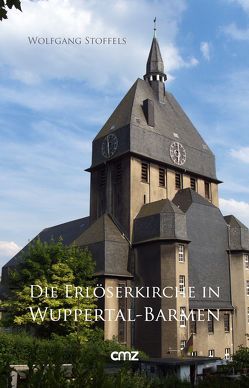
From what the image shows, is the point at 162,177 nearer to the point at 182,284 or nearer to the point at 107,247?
the point at 107,247

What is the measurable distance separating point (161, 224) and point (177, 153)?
35.9 ft

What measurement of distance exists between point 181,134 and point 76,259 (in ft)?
65.0

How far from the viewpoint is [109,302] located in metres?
39.4

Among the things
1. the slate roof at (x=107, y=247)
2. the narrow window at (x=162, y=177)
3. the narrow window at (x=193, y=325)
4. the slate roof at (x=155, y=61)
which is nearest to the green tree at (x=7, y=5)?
the slate roof at (x=107, y=247)

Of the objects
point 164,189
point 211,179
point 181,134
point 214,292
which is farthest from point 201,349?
point 181,134

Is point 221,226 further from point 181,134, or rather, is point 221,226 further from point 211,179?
point 181,134

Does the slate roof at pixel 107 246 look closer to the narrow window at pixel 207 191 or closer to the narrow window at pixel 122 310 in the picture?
the narrow window at pixel 122 310

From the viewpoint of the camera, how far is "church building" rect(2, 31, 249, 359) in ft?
130

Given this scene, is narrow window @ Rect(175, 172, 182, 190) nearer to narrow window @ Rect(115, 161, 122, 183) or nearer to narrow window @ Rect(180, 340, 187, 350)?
narrow window @ Rect(115, 161, 122, 183)

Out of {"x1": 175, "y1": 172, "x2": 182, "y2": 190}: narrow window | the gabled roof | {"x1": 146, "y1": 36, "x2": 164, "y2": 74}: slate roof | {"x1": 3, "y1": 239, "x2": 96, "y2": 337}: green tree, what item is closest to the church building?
{"x1": 175, "y1": 172, "x2": 182, "y2": 190}: narrow window

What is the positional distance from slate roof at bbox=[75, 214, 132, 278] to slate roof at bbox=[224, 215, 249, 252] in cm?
1086

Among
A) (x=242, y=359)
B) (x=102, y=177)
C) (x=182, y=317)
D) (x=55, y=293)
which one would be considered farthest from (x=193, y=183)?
(x=242, y=359)

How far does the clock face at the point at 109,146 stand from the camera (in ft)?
156

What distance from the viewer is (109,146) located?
159 feet
